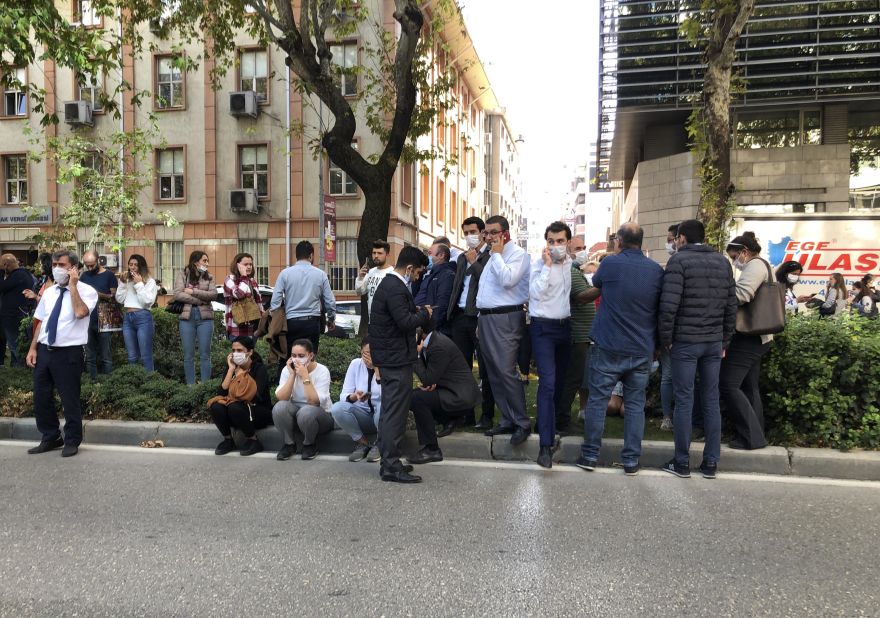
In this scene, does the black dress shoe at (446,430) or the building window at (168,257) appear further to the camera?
the building window at (168,257)

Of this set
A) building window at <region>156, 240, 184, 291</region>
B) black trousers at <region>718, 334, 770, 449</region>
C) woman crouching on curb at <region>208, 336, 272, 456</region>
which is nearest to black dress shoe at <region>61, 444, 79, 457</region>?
woman crouching on curb at <region>208, 336, 272, 456</region>

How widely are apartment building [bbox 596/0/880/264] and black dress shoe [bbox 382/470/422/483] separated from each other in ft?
39.7

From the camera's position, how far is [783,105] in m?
16.1

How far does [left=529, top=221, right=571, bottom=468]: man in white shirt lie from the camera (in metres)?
5.73

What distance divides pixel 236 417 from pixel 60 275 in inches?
87.1

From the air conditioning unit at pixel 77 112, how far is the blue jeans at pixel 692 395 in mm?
26360

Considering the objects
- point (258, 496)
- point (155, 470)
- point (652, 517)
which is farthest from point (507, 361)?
point (155, 470)

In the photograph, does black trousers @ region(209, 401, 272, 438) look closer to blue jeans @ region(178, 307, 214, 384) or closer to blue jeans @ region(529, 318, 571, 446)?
blue jeans @ region(178, 307, 214, 384)

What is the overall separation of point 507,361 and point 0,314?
8.54m

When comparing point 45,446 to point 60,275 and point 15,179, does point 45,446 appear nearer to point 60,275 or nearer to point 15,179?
point 60,275

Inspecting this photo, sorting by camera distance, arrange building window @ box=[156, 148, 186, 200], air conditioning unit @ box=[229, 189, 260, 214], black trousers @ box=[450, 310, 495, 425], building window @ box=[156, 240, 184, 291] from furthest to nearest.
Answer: building window @ box=[156, 240, 184, 291]
building window @ box=[156, 148, 186, 200]
air conditioning unit @ box=[229, 189, 260, 214]
black trousers @ box=[450, 310, 495, 425]

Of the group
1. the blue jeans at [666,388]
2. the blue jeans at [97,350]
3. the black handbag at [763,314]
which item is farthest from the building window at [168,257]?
the black handbag at [763,314]

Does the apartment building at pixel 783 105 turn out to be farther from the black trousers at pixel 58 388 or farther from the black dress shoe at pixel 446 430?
the black trousers at pixel 58 388

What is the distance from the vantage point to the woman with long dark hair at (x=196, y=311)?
26.6 ft
